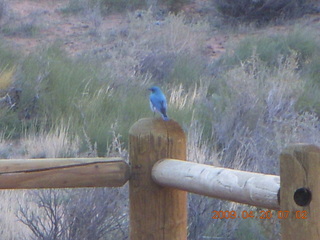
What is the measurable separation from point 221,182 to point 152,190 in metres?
0.38

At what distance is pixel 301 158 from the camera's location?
1.82 meters

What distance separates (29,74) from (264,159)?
16.7 feet

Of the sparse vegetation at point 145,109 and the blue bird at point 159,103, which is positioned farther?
the sparse vegetation at point 145,109

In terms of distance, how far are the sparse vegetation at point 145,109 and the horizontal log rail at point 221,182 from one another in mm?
2162

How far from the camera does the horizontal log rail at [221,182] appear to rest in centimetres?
194

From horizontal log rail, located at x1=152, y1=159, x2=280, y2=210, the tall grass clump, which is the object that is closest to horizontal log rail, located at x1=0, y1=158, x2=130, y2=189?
horizontal log rail, located at x1=152, y1=159, x2=280, y2=210

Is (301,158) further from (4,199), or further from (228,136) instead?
(228,136)

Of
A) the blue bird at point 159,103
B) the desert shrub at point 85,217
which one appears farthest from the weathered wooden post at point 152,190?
the desert shrub at point 85,217

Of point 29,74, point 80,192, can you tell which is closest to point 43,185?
point 80,192

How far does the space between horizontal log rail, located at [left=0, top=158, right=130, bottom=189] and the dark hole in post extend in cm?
75

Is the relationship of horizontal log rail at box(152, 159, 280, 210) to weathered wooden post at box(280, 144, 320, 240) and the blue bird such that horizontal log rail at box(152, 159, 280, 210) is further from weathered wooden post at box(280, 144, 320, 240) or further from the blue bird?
the blue bird

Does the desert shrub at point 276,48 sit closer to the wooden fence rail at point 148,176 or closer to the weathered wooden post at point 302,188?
the wooden fence rail at point 148,176

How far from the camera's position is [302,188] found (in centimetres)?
183

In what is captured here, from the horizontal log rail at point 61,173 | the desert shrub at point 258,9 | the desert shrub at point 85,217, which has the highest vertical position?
the desert shrub at point 258,9
